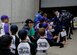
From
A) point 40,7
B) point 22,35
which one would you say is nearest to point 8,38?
point 22,35

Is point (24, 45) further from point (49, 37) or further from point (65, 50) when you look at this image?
point (65, 50)

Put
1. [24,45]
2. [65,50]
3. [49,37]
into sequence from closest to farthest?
[24,45]
[49,37]
[65,50]

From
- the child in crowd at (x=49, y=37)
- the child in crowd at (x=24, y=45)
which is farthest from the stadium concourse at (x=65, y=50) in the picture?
the child in crowd at (x=24, y=45)

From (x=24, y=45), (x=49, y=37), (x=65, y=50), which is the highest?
(x=24, y=45)

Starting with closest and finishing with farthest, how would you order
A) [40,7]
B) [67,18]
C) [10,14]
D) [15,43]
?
[15,43]
[67,18]
[10,14]
[40,7]

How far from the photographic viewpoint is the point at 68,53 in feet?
33.4

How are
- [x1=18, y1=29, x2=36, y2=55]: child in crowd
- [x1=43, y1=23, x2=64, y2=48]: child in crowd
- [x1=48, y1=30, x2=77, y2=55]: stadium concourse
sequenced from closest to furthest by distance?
1. [x1=18, y1=29, x2=36, y2=55]: child in crowd
2. [x1=43, y1=23, x2=64, y2=48]: child in crowd
3. [x1=48, y1=30, x2=77, y2=55]: stadium concourse

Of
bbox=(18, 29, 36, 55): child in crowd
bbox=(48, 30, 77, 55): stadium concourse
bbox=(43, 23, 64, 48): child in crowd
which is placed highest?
bbox=(18, 29, 36, 55): child in crowd

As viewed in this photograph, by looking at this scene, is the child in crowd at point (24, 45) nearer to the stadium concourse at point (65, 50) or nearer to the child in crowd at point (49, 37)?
the child in crowd at point (49, 37)

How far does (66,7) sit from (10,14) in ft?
21.1

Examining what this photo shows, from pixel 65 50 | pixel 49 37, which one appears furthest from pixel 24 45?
pixel 65 50

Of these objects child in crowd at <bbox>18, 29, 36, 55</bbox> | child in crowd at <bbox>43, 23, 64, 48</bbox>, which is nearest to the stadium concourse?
child in crowd at <bbox>43, 23, 64, 48</bbox>

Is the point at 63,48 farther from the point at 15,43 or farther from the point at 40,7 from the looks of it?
the point at 40,7

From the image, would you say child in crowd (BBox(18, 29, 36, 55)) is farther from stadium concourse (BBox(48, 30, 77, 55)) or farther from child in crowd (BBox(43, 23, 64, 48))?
stadium concourse (BBox(48, 30, 77, 55))
